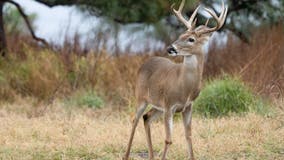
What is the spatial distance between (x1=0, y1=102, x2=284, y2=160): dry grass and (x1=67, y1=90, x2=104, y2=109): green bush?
1.61m

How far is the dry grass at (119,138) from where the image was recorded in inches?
286

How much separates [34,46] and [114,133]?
21.4 ft

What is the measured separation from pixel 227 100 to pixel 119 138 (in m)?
2.50

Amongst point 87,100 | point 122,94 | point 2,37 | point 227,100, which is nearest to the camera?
point 227,100

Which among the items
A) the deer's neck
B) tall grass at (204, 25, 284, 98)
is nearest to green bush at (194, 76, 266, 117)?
tall grass at (204, 25, 284, 98)

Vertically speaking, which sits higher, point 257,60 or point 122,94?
point 257,60

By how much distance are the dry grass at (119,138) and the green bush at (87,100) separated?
161 cm

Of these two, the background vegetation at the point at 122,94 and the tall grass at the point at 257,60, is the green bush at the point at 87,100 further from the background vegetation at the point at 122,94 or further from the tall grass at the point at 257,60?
the tall grass at the point at 257,60

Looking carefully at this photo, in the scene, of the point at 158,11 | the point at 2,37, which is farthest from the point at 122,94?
the point at 2,37

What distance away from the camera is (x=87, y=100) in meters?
11.7

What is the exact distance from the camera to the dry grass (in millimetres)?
7254

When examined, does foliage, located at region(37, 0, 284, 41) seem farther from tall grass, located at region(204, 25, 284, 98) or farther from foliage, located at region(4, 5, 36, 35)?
foliage, located at region(4, 5, 36, 35)

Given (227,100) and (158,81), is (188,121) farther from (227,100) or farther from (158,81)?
(227,100)

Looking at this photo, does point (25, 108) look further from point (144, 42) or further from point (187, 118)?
point (187, 118)
